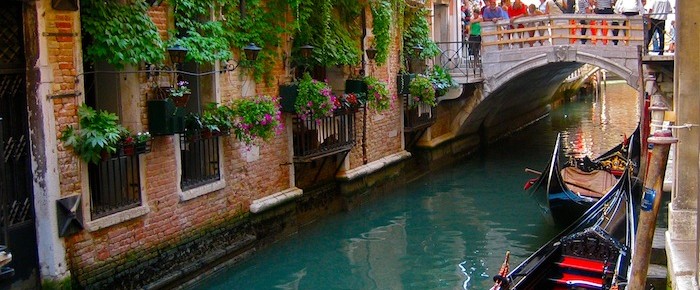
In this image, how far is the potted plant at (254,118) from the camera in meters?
6.90

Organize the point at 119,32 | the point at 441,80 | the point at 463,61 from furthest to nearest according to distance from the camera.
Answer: the point at 463,61 < the point at 441,80 < the point at 119,32

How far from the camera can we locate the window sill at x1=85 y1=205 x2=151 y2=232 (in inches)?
215

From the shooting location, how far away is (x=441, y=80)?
11.1 meters

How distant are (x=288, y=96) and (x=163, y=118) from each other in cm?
199

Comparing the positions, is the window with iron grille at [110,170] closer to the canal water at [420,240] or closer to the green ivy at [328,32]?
the canal water at [420,240]

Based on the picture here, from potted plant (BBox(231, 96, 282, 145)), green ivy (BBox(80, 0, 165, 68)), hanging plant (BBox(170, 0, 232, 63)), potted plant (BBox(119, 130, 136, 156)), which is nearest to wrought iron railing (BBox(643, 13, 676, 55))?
potted plant (BBox(231, 96, 282, 145))

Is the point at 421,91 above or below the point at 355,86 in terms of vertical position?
below

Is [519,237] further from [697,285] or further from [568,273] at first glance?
[697,285]

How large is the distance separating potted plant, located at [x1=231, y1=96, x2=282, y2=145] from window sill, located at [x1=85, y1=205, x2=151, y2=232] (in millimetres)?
1144

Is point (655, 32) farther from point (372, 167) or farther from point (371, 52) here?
point (372, 167)

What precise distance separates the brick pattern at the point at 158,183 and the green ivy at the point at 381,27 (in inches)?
77.0

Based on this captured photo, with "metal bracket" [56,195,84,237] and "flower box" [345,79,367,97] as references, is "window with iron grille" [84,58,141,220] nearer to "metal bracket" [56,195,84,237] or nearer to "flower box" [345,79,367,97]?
"metal bracket" [56,195,84,237]

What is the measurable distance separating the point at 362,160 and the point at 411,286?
307 centimetres

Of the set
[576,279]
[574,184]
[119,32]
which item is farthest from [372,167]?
[119,32]
